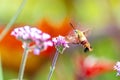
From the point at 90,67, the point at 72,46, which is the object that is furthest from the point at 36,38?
the point at 72,46

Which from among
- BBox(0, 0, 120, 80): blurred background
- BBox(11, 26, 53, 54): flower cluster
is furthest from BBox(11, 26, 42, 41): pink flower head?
BBox(0, 0, 120, 80): blurred background

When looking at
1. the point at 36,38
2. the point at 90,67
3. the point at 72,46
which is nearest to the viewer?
the point at 36,38

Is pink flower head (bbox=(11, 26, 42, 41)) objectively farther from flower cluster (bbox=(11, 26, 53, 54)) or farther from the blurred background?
the blurred background

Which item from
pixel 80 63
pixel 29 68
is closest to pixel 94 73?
pixel 80 63

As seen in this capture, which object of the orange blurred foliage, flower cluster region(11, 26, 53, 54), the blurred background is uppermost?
the blurred background

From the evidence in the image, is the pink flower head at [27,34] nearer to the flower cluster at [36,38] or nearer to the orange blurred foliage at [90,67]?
the flower cluster at [36,38]

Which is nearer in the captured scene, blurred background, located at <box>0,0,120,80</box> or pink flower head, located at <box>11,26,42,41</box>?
pink flower head, located at <box>11,26,42,41</box>

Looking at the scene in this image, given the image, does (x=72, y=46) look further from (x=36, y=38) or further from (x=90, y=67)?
(x=36, y=38)

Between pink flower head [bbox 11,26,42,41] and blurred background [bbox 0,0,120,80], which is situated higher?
blurred background [bbox 0,0,120,80]
